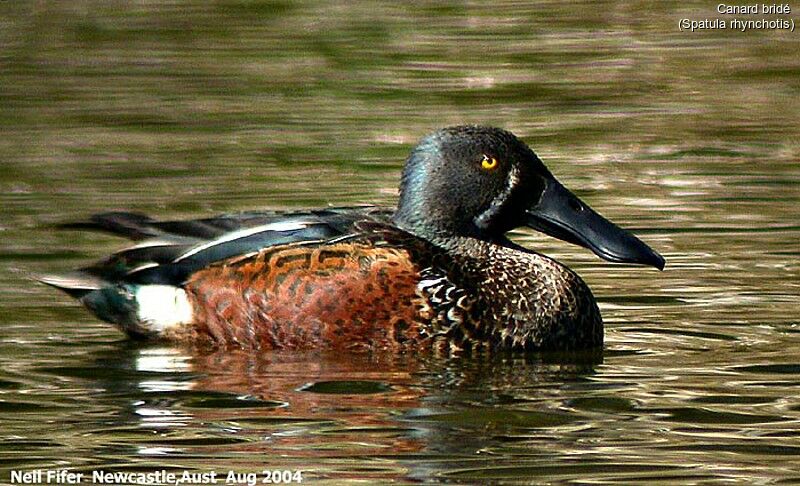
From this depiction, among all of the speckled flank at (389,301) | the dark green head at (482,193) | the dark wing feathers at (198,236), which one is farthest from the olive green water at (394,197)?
the dark green head at (482,193)

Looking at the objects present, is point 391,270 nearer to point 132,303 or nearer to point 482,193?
point 482,193

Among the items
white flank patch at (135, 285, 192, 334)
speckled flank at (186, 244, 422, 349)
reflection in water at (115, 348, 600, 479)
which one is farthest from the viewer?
white flank patch at (135, 285, 192, 334)

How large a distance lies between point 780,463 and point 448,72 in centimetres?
1008

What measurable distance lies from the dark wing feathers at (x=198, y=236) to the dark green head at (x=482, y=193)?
0.70ft

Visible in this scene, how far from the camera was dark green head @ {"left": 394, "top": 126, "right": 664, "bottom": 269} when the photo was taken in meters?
9.24

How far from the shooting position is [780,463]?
6828 mm

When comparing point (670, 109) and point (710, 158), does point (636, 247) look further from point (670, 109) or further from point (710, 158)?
point (670, 109)

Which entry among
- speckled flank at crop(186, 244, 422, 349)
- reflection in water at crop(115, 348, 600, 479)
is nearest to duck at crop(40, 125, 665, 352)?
speckled flank at crop(186, 244, 422, 349)

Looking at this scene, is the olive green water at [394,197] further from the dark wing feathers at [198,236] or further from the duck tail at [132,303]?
the dark wing feathers at [198,236]

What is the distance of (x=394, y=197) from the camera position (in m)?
12.3

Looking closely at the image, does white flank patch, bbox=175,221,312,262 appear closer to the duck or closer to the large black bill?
the duck

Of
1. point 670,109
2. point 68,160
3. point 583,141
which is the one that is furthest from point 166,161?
point 670,109

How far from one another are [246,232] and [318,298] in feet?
1.64

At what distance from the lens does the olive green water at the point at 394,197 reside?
7254mm
